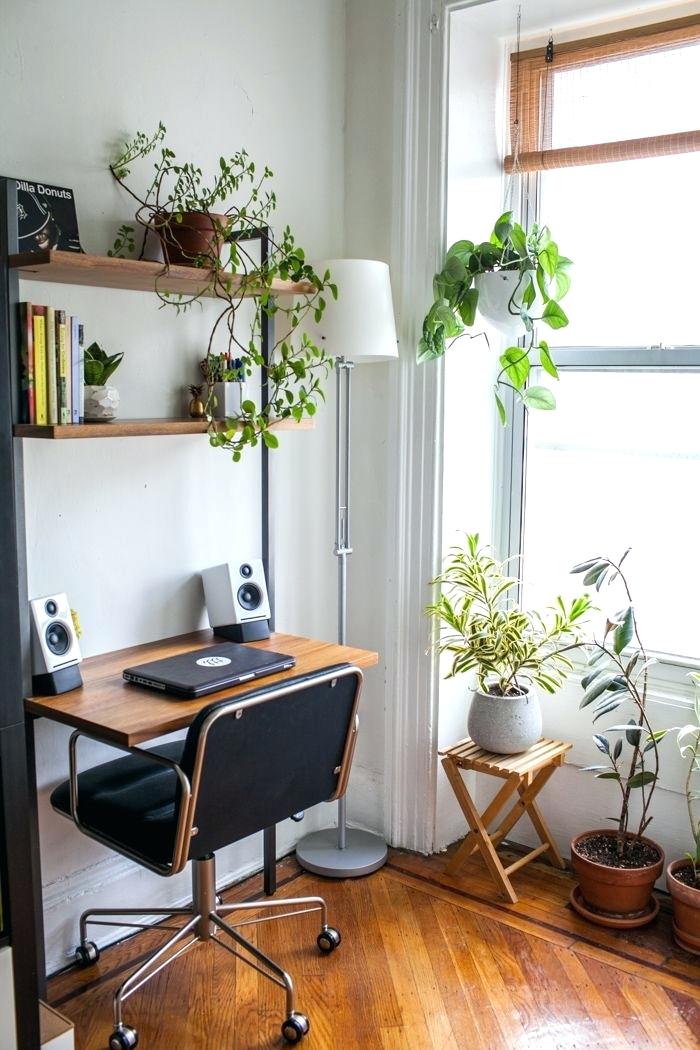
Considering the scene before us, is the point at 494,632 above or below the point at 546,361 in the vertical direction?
below

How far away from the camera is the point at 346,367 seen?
299 cm

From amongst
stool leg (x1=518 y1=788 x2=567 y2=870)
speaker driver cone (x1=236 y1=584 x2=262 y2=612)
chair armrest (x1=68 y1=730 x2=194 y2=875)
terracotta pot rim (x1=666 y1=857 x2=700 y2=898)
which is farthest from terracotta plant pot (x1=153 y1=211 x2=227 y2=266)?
terracotta pot rim (x1=666 y1=857 x2=700 y2=898)

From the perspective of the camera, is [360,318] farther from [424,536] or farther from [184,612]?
[184,612]

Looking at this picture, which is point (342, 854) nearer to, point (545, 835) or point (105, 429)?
point (545, 835)

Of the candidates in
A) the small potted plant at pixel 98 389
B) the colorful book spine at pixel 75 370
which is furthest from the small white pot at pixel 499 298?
the colorful book spine at pixel 75 370

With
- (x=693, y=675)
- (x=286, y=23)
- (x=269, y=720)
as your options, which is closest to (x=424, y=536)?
(x=693, y=675)

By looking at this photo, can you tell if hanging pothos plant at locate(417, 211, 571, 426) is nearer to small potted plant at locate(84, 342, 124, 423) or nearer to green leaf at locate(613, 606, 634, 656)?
green leaf at locate(613, 606, 634, 656)

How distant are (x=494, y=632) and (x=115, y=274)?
1454 millimetres

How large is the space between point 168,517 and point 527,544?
121 centimetres

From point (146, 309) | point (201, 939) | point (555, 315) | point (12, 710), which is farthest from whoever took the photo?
point (555, 315)

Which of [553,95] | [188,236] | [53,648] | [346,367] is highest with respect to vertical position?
[553,95]

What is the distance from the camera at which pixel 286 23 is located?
9.77 ft

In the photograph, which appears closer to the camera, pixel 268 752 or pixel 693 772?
pixel 268 752

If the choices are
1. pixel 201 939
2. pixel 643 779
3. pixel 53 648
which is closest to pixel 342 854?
pixel 201 939
